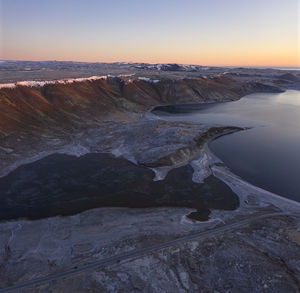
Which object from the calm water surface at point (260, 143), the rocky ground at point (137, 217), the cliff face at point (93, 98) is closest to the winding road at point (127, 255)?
the rocky ground at point (137, 217)

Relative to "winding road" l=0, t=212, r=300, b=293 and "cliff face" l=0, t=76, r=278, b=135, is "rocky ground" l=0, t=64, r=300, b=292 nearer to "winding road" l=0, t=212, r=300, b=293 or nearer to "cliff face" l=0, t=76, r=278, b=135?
"winding road" l=0, t=212, r=300, b=293

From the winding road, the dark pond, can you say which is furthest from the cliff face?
the winding road

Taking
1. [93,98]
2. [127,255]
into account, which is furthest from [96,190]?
[93,98]

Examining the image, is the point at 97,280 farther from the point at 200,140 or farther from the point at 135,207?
the point at 200,140

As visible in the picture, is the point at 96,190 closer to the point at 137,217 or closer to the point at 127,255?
the point at 137,217

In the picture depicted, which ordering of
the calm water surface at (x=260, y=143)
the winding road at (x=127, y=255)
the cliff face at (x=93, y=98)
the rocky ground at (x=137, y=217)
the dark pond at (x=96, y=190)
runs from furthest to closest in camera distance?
the cliff face at (x=93, y=98), the calm water surface at (x=260, y=143), the dark pond at (x=96, y=190), the rocky ground at (x=137, y=217), the winding road at (x=127, y=255)

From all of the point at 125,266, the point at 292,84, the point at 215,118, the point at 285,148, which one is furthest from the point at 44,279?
the point at 292,84

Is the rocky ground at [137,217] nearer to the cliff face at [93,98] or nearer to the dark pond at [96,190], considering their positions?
the dark pond at [96,190]

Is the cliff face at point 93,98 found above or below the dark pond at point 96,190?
above
